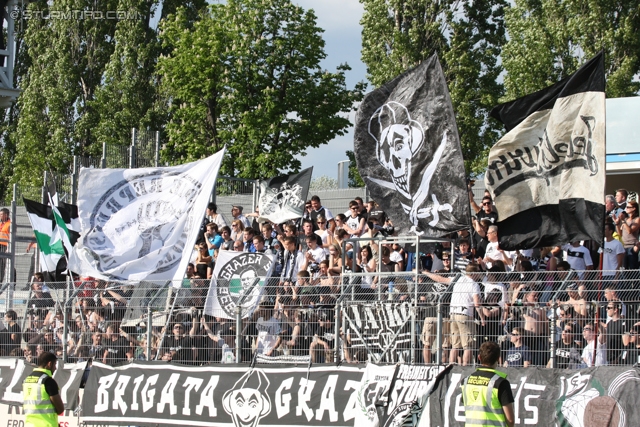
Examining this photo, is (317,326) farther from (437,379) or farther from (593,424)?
(593,424)

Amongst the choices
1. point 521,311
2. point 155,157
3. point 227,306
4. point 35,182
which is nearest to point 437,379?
point 521,311

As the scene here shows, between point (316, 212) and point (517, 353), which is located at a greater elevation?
point (316, 212)

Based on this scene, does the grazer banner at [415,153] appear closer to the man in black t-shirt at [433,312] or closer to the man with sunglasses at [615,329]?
the man in black t-shirt at [433,312]

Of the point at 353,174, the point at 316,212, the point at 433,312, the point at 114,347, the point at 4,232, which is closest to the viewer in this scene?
the point at 433,312

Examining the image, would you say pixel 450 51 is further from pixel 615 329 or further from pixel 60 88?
pixel 615 329

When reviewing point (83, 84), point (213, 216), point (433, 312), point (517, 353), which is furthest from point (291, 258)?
point (83, 84)

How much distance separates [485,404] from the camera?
917cm

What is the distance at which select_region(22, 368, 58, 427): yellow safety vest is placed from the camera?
466 inches

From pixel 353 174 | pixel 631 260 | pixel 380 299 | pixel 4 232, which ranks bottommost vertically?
pixel 380 299

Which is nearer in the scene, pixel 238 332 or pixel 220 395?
pixel 238 332

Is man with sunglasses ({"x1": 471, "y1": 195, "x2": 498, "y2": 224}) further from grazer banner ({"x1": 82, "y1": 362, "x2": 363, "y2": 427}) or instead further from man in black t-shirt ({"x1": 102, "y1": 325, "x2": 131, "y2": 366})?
man in black t-shirt ({"x1": 102, "y1": 325, "x2": 131, "y2": 366})

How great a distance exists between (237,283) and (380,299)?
2.26m

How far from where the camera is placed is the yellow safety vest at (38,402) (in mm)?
11828

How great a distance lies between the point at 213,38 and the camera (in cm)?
3809
